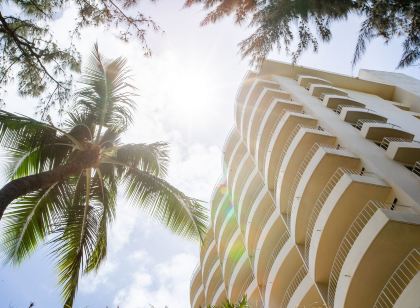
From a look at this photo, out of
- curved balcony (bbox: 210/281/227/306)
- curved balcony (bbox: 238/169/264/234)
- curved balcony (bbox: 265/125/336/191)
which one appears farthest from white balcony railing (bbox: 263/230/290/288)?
curved balcony (bbox: 210/281/227/306)

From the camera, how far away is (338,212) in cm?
1254

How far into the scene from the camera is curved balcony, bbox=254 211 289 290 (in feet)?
62.4

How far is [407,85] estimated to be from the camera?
28219 mm

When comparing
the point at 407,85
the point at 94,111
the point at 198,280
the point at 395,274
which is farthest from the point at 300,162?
the point at 198,280

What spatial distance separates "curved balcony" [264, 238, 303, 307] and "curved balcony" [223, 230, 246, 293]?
25.6ft

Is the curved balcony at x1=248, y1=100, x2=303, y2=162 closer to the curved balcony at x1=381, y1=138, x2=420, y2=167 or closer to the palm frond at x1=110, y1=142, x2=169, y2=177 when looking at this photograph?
the curved balcony at x1=381, y1=138, x2=420, y2=167

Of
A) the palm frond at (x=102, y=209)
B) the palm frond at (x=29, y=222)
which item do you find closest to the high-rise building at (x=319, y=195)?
the palm frond at (x=102, y=209)

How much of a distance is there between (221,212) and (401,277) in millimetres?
19364

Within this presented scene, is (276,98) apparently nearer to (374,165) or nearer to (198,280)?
(374,165)

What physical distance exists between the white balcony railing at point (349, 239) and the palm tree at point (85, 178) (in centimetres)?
550

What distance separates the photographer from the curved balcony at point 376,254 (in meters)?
9.62

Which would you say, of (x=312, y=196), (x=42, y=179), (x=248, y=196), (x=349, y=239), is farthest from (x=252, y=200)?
(x=42, y=179)

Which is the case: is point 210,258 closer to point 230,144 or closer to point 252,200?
point 252,200

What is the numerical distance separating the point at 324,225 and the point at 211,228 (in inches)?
791
